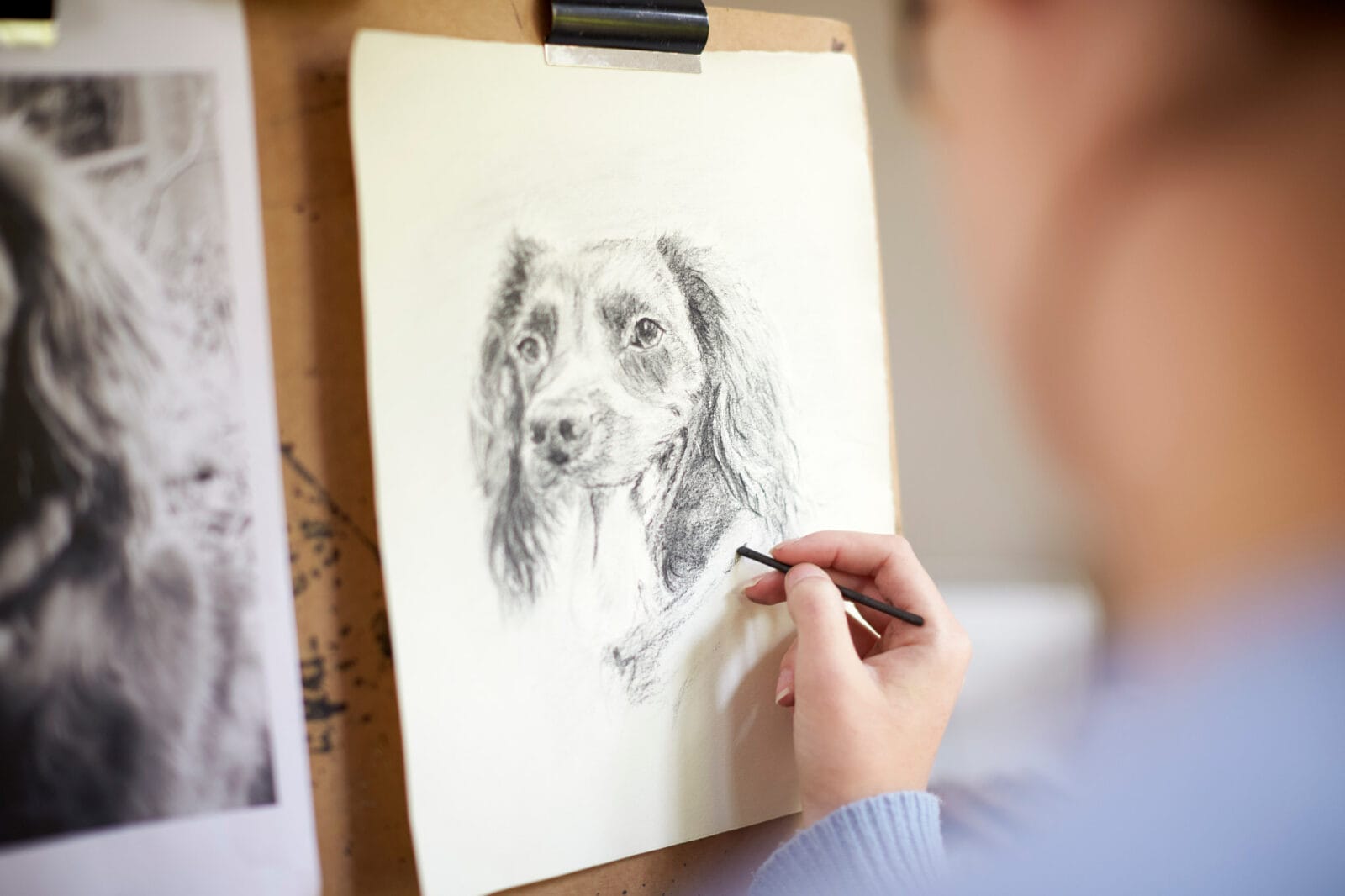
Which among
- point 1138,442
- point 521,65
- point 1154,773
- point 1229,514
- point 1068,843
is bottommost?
point 1154,773

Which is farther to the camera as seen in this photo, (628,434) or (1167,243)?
(1167,243)

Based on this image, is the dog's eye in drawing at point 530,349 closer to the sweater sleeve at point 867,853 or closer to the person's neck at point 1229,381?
the sweater sleeve at point 867,853

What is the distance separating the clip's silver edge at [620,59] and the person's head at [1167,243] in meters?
0.47

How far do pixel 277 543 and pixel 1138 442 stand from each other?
1010 millimetres

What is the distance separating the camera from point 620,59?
1.90 feet

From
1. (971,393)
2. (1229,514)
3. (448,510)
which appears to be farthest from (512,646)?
(1229,514)

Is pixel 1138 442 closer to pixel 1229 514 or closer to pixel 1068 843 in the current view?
pixel 1229 514

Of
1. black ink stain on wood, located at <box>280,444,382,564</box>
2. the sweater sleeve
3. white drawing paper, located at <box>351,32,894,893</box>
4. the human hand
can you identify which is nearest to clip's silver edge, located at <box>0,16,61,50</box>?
white drawing paper, located at <box>351,32,894,893</box>

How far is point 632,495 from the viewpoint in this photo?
564mm

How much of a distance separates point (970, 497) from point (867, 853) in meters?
0.56

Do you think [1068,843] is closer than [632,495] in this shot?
Yes

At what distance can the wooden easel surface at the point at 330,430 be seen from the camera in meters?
0.49

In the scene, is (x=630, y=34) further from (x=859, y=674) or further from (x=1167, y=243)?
(x=1167, y=243)

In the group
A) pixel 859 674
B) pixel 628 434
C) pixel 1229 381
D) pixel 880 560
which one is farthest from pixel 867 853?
pixel 1229 381
